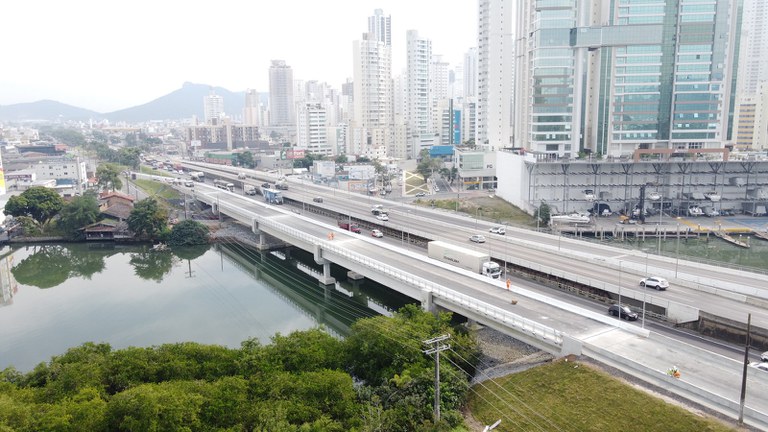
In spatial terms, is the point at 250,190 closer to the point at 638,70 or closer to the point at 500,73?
the point at 500,73

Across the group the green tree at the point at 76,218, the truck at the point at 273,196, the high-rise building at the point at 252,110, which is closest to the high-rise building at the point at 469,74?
the high-rise building at the point at 252,110

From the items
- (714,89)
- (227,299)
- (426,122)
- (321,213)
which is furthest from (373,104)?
(227,299)

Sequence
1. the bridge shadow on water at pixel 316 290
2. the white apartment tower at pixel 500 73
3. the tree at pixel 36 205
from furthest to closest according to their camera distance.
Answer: the white apartment tower at pixel 500 73 < the tree at pixel 36 205 < the bridge shadow on water at pixel 316 290

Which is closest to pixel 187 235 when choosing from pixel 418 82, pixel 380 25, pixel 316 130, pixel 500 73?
pixel 500 73

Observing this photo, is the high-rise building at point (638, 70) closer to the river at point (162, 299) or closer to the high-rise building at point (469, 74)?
the river at point (162, 299)

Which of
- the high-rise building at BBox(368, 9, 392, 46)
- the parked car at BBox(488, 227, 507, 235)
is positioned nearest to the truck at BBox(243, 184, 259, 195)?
the parked car at BBox(488, 227, 507, 235)
